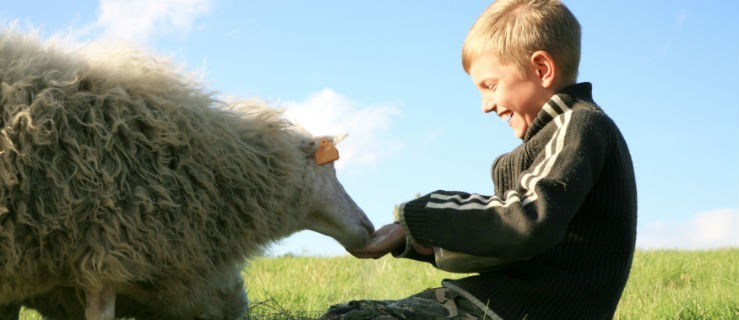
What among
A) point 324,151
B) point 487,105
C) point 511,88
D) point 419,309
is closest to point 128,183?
point 324,151

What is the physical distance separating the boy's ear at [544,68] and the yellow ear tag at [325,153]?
1.48m

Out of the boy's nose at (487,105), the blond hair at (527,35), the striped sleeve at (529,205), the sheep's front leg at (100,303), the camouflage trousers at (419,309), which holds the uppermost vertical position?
the blond hair at (527,35)

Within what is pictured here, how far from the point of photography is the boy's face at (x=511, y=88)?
111 inches

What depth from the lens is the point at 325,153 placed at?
3988 millimetres

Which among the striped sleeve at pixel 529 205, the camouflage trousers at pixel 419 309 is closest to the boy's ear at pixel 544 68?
the striped sleeve at pixel 529 205

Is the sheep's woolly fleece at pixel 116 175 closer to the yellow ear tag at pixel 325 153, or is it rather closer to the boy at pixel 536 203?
the yellow ear tag at pixel 325 153

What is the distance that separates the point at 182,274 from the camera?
3412mm

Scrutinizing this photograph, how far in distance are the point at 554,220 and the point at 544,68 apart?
0.69 metres

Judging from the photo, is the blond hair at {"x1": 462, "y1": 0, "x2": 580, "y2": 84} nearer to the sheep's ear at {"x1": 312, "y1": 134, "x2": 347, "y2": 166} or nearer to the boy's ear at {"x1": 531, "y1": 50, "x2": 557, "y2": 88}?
the boy's ear at {"x1": 531, "y1": 50, "x2": 557, "y2": 88}

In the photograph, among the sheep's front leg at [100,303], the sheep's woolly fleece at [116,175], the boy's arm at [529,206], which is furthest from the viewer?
the sheep's front leg at [100,303]

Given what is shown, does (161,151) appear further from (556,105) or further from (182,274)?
(556,105)

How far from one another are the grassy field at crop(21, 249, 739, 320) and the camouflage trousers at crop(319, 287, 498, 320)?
188cm

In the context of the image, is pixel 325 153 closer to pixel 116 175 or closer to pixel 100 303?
pixel 116 175

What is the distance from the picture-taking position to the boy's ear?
2777 mm
